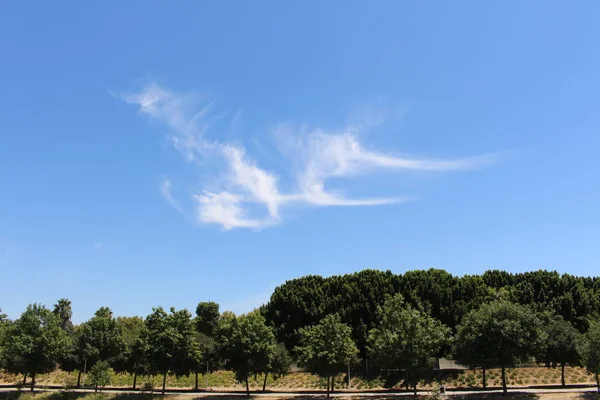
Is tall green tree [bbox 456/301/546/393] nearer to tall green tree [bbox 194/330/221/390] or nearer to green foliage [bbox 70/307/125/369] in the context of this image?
tall green tree [bbox 194/330/221/390]

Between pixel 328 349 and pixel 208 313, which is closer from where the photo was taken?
pixel 328 349

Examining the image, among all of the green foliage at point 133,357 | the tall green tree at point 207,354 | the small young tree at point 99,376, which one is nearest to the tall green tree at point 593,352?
the tall green tree at point 207,354

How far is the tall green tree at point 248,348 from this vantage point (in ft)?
150

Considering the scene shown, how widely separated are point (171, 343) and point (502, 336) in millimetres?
31621

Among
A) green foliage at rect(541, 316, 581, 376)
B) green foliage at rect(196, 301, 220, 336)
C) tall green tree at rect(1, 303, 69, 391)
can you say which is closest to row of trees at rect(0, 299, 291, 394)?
tall green tree at rect(1, 303, 69, 391)

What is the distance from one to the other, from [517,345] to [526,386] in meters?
12.8

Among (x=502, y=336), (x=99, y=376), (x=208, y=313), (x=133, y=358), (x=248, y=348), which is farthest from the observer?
(x=208, y=313)

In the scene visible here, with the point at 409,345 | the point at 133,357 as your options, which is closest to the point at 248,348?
the point at 409,345

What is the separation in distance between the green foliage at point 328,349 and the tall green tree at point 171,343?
478 inches

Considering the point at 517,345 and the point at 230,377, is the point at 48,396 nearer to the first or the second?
the point at 230,377

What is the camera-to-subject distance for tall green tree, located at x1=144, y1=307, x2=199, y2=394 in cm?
4631

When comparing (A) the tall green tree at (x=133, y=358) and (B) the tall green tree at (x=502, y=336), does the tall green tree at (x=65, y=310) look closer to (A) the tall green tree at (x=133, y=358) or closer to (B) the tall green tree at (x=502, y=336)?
(A) the tall green tree at (x=133, y=358)

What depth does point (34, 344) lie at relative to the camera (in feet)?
164

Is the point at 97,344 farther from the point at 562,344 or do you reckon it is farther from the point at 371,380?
the point at 562,344
